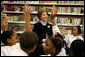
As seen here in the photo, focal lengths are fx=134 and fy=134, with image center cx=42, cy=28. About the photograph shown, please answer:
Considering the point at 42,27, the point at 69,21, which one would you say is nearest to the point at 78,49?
the point at 42,27

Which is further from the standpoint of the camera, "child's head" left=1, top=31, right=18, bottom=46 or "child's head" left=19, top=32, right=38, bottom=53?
"child's head" left=1, top=31, right=18, bottom=46

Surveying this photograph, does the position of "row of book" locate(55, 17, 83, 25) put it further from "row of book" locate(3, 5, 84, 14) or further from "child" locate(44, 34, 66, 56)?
"child" locate(44, 34, 66, 56)

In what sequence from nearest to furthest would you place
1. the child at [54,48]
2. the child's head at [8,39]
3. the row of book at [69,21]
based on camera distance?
the child at [54,48]
the child's head at [8,39]
the row of book at [69,21]

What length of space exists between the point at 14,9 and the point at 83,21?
78.1 inches

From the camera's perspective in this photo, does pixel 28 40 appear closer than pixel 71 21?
Yes

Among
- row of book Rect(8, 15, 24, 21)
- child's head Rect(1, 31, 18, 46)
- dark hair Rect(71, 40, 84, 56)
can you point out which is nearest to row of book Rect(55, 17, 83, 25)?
row of book Rect(8, 15, 24, 21)

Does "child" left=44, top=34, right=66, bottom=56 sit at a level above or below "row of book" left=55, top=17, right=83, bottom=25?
above

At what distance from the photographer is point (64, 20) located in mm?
3811

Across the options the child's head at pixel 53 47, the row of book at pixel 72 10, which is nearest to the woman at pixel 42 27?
the child's head at pixel 53 47

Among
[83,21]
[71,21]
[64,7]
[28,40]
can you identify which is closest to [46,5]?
[64,7]

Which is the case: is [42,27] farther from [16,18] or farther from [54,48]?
[16,18]

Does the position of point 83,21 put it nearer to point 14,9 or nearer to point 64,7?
point 64,7

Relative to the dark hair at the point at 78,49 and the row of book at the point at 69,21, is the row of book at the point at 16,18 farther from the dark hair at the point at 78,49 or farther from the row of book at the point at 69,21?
the dark hair at the point at 78,49

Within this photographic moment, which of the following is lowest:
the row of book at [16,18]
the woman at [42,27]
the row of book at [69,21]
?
the row of book at [69,21]
